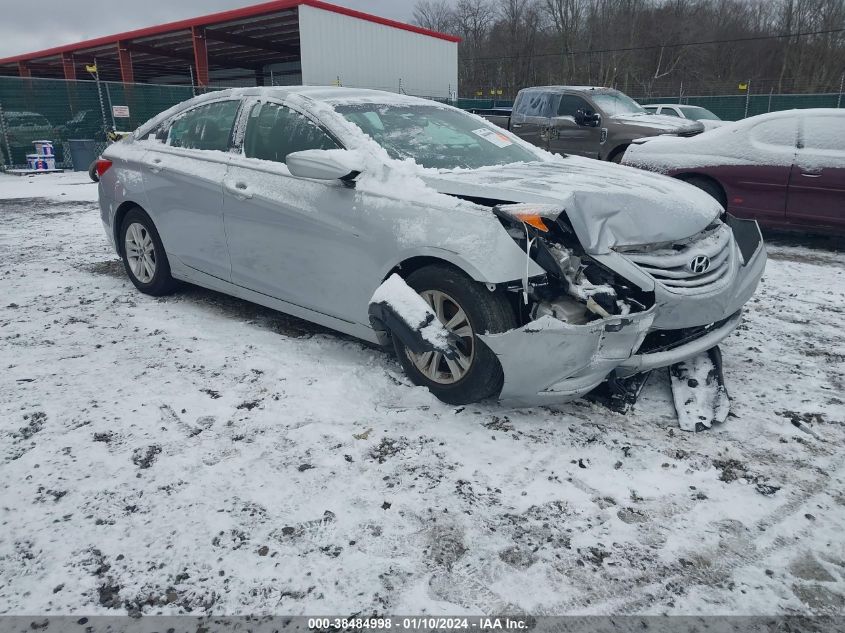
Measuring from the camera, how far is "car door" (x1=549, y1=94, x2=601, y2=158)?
10883mm

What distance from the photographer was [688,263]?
2965 millimetres

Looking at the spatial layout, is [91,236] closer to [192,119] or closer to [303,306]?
[192,119]

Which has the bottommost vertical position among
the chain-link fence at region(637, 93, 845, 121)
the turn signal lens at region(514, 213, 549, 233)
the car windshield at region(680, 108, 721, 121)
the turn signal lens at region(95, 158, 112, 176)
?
the turn signal lens at region(514, 213, 549, 233)

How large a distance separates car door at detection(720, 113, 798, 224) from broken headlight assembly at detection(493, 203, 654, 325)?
15.5 feet

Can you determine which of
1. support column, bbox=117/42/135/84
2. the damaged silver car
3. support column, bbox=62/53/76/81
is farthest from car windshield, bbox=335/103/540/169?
support column, bbox=62/53/76/81

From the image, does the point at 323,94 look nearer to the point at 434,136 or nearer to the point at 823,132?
the point at 434,136

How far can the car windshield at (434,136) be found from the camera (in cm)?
353

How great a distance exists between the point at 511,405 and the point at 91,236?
6.59 metres

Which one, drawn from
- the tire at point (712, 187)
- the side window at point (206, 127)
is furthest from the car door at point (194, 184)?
the tire at point (712, 187)

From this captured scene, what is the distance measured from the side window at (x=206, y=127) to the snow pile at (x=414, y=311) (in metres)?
1.96

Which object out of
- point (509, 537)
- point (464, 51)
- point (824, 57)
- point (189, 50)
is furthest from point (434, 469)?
point (464, 51)

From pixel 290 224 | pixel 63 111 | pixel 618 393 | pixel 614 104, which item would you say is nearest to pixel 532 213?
pixel 618 393

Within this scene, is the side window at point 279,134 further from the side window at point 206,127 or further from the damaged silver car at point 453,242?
the side window at point 206,127

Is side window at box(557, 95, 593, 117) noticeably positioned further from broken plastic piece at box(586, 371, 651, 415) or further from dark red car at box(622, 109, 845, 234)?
broken plastic piece at box(586, 371, 651, 415)
